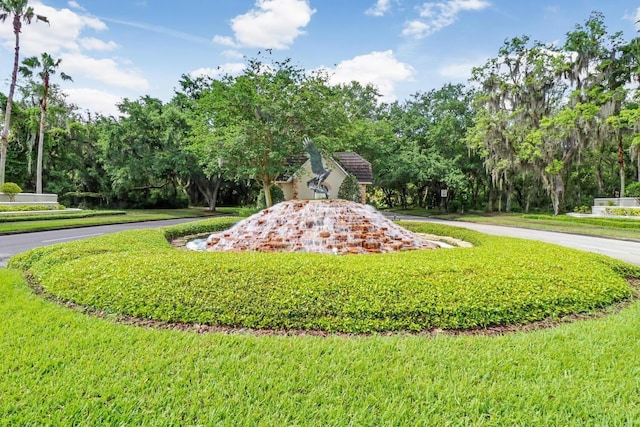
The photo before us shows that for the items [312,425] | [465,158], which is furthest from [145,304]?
[465,158]

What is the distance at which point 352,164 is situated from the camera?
24.5m

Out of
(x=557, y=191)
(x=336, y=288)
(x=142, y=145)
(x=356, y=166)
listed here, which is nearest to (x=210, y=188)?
(x=142, y=145)

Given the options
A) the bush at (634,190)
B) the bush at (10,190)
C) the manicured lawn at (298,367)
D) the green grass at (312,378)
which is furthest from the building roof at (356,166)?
the green grass at (312,378)

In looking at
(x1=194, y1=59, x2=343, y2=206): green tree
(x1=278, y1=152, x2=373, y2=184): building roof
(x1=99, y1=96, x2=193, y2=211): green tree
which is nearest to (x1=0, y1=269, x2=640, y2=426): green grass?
(x1=194, y1=59, x2=343, y2=206): green tree

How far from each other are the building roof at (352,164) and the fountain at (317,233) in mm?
13322

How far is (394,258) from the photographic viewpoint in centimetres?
521

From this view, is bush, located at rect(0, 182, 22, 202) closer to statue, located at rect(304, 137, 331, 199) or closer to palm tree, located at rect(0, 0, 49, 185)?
palm tree, located at rect(0, 0, 49, 185)

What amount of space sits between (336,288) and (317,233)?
4319 mm

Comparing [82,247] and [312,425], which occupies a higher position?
[82,247]

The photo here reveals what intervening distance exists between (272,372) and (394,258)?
3151 mm

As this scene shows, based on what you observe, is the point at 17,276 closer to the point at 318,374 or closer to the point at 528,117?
the point at 318,374

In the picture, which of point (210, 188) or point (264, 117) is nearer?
point (264, 117)

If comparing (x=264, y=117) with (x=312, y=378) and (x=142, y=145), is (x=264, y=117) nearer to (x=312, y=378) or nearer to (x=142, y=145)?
(x=142, y=145)

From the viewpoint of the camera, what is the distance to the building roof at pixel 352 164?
22.8 m
